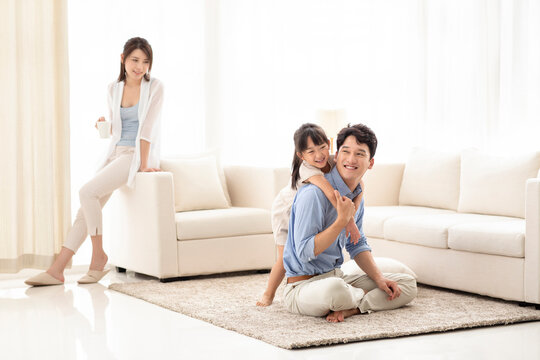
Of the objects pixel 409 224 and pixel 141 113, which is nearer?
pixel 409 224

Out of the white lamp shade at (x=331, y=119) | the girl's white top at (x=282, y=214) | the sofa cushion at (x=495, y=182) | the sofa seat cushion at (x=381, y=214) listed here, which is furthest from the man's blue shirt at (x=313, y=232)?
the white lamp shade at (x=331, y=119)

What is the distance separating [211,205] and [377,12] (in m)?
2.20

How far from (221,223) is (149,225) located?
448 millimetres

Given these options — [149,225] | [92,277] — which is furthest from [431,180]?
[92,277]

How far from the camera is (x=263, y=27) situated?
6.45 m

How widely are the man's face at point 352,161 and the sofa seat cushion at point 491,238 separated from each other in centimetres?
83

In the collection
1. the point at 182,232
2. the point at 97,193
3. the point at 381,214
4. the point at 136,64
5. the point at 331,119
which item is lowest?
the point at 182,232

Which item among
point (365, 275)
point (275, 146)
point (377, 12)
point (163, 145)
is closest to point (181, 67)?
point (163, 145)

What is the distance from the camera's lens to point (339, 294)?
3.37 m

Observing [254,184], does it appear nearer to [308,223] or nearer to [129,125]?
[129,125]

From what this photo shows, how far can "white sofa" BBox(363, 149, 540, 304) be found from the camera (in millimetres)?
3777

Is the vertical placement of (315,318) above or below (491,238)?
below

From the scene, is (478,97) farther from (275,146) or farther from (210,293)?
(210,293)

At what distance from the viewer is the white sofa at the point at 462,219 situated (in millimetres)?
3777
